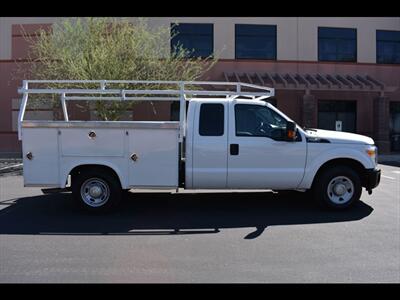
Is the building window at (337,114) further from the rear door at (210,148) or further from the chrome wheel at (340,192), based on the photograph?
the rear door at (210,148)

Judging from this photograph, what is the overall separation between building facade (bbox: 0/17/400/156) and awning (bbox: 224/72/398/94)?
0.17ft

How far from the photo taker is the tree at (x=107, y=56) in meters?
16.5

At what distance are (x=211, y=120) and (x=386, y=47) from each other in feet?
68.9

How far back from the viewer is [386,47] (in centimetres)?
2536

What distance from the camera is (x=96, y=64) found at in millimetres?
16328

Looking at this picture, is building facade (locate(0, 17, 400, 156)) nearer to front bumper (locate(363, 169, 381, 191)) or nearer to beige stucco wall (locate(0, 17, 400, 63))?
beige stucco wall (locate(0, 17, 400, 63))

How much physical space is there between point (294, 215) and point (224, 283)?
3.53m

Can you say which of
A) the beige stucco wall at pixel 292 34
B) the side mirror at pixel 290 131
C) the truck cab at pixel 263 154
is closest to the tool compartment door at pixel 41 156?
the truck cab at pixel 263 154

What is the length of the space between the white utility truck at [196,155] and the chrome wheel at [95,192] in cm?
2

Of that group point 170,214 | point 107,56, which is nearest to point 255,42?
point 107,56

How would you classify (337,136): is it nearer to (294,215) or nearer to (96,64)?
(294,215)

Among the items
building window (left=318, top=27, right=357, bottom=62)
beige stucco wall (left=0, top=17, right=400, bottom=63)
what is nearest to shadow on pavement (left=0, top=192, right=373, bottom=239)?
beige stucco wall (left=0, top=17, right=400, bottom=63)

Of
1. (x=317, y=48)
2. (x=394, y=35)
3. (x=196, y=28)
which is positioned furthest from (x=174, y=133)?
(x=394, y=35)

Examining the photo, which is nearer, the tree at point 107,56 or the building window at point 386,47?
the tree at point 107,56
